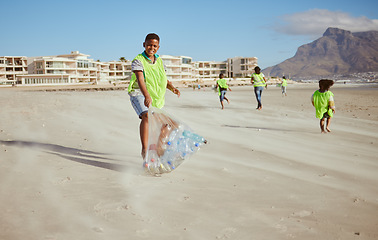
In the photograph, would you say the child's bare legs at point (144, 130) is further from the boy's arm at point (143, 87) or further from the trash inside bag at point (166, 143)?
the boy's arm at point (143, 87)

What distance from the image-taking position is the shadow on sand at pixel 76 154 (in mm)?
3881

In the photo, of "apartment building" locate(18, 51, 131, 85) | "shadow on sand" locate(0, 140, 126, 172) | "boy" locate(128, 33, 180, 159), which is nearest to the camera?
"boy" locate(128, 33, 180, 159)

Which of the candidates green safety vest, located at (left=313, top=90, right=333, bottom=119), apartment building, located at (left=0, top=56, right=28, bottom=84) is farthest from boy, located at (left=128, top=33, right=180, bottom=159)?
apartment building, located at (left=0, top=56, right=28, bottom=84)

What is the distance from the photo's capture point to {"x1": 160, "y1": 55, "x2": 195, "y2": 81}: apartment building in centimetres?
9088

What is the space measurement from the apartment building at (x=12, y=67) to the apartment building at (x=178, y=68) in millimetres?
37439

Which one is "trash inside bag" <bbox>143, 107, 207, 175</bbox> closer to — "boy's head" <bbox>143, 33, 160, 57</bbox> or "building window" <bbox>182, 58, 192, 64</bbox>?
"boy's head" <bbox>143, 33, 160, 57</bbox>

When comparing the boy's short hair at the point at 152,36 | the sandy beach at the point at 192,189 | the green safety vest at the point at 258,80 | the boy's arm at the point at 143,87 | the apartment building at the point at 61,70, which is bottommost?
the sandy beach at the point at 192,189

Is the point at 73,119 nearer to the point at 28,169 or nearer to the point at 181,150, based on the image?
the point at 28,169

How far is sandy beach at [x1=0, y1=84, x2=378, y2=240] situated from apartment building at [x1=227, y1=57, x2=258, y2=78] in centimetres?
11039

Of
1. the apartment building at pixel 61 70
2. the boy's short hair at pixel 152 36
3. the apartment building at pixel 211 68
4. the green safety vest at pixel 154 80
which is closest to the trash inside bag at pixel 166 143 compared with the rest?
the green safety vest at pixel 154 80

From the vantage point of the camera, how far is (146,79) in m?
3.71

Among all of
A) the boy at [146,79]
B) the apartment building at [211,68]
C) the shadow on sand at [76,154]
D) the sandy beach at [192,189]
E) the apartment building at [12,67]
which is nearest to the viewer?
the sandy beach at [192,189]

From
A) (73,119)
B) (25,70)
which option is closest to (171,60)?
(25,70)

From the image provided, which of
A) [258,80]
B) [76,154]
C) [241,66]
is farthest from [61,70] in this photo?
[76,154]
